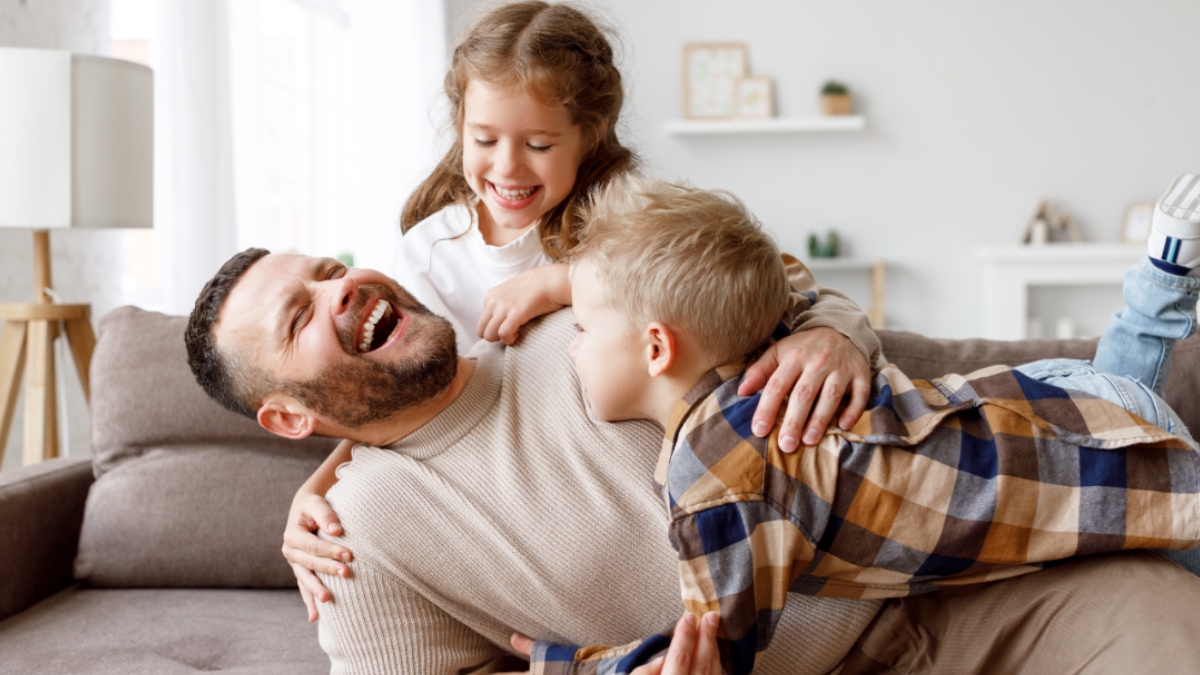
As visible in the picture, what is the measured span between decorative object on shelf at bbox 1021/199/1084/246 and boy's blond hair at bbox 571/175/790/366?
5105mm

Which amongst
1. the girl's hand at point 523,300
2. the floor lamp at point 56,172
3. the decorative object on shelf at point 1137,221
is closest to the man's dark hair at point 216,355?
the girl's hand at point 523,300

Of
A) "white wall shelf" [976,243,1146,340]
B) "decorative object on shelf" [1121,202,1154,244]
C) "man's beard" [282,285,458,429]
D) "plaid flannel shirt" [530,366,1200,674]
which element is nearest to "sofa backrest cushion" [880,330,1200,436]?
"plaid flannel shirt" [530,366,1200,674]

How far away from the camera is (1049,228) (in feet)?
19.6

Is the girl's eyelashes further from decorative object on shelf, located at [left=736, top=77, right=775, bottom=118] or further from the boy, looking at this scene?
decorative object on shelf, located at [left=736, top=77, right=775, bottom=118]

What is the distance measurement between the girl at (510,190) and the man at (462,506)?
0.09m

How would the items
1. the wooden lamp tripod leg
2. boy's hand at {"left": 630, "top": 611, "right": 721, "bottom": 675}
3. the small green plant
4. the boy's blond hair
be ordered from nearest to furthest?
1. boy's hand at {"left": 630, "top": 611, "right": 721, "bottom": 675}
2. the boy's blond hair
3. the wooden lamp tripod leg
4. the small green plant

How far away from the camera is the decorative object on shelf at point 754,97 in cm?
606

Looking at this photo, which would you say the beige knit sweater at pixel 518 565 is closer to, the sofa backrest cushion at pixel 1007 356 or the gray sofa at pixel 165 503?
the gray sofa at pixel 165 503

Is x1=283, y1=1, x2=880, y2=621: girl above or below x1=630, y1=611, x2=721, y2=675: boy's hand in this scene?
above

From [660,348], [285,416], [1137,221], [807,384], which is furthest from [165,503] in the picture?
[1137,221]

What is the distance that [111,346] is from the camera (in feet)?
6.56

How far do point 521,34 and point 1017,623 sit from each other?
48.9 inches

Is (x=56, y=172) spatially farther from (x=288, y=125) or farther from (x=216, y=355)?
(x=288, y=125)

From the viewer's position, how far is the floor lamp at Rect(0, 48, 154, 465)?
2.28m
